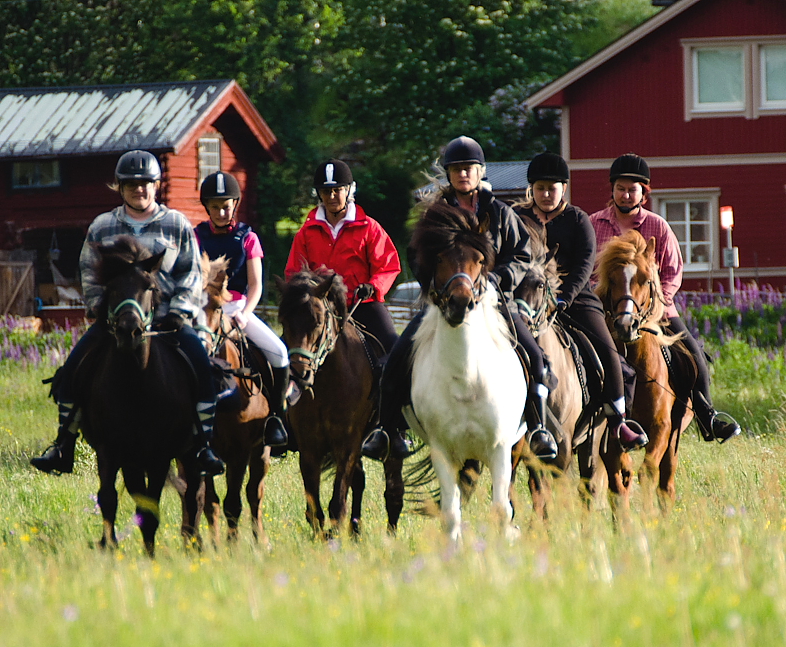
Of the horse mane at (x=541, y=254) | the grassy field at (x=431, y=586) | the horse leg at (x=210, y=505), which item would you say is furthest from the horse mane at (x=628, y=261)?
the horse leg at (x=210, y=505)

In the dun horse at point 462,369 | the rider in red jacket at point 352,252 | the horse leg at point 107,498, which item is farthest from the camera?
the rider in red jacket at point 352,252

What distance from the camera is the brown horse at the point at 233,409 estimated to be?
805 cm

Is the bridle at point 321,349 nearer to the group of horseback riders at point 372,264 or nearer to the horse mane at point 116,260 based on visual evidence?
the group of horseback riders at point 372,264

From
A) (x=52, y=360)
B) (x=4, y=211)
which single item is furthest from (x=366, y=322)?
(x=4, y=211)

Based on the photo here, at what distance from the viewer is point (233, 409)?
324 inches

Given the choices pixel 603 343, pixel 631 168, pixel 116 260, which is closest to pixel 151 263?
pixel 116 260

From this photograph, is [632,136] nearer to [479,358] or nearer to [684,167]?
[684,167]

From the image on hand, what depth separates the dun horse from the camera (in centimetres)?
672

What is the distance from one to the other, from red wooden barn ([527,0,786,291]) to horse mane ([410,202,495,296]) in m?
22.5

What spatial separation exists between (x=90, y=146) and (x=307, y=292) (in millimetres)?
25713

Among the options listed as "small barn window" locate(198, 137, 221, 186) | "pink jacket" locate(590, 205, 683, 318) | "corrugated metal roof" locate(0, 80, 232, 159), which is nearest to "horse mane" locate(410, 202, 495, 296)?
"pink jacket" locate(590, 205, 683, 318)

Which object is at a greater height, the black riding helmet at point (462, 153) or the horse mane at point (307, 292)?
the black riding helmet at point (462, 153)

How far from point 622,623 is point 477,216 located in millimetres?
3505

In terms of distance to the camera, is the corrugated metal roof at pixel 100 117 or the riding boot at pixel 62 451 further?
the corrugated metal roof at pixel 100 117
